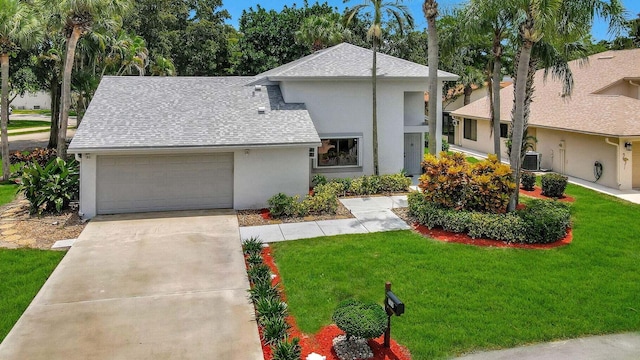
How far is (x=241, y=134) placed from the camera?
1555 cm

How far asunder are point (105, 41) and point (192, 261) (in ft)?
73.1

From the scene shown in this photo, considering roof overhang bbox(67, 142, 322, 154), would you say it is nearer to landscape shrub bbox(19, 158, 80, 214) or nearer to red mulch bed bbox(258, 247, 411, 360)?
landscape shrub bbox(19, 158, 80, 214)

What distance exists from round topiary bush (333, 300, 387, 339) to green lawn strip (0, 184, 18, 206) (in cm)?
1479

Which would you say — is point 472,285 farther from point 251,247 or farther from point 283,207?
point 283,207

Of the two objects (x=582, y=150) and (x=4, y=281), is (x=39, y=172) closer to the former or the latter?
(x=4, y=281)

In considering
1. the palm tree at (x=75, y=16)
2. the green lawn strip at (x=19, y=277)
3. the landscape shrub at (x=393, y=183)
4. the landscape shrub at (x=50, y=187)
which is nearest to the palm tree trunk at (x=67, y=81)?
the palm tree at (x=75, y=16)

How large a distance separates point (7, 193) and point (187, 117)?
799cm

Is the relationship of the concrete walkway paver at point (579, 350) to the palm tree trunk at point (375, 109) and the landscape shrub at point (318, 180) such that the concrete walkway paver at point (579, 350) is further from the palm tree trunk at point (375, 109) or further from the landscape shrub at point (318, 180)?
the palm tree trunk at point (375, 109)

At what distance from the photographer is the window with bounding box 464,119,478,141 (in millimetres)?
29609

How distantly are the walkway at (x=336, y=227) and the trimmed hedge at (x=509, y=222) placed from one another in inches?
38.2

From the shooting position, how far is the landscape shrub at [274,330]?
7.23 metres

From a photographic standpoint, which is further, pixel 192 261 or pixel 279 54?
pixel 279 54

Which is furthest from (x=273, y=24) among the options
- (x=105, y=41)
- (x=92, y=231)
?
(x=92, y=231)

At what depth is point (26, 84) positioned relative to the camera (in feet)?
165
